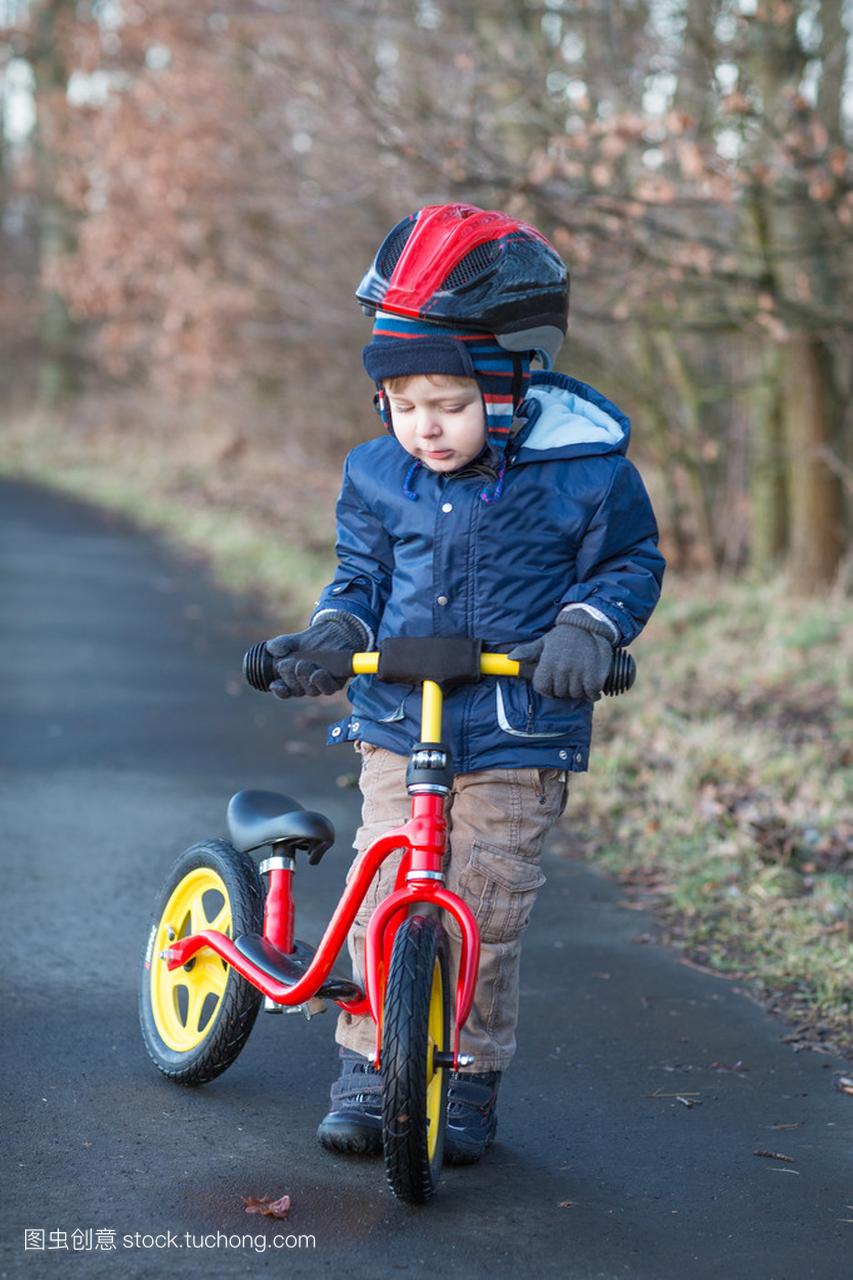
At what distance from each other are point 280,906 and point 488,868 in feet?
1.74

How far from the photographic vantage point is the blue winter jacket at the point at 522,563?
368 centimetres

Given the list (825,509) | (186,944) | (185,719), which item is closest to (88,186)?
(825,509)

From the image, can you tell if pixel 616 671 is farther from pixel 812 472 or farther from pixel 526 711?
pixel 812 472

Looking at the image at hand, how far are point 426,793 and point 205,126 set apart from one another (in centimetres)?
1472

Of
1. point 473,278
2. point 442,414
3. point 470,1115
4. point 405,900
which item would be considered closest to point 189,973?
point 470,1115

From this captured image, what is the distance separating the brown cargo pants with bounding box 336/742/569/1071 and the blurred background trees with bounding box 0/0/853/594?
5.40 metres

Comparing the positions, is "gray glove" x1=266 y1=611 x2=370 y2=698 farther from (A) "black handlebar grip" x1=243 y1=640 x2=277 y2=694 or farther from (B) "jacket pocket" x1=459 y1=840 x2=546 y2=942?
(B) "jacket pocket" x1=459 y1=840 x2=546 y2=942

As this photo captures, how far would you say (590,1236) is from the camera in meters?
3.39

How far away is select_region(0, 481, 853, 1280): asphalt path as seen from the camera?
3.29m

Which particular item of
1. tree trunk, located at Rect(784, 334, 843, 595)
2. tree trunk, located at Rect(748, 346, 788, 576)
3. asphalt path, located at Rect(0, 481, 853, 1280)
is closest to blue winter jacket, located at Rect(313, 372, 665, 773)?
asphalt path, located at Rect(0, 481, 853, 1280)

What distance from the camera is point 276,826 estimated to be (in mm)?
3957

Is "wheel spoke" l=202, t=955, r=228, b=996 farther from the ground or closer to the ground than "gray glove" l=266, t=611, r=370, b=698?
closer to the ground

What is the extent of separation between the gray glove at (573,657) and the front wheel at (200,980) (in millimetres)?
1019

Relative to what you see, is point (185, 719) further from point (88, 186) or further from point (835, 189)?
point (88, 186)
